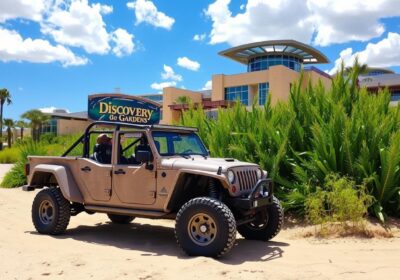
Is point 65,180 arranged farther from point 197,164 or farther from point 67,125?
point 67,125

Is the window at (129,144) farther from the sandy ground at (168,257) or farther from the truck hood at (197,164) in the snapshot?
the sandy ground at (168,257)

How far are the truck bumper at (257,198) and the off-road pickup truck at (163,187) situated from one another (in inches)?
0.5

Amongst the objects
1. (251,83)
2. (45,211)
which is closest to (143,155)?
(45,211)

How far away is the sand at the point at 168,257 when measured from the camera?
5.54 metres

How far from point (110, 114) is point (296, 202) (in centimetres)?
400

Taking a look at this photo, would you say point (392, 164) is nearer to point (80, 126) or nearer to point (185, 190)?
point (185, 190)

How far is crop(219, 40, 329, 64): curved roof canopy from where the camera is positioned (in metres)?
55.9

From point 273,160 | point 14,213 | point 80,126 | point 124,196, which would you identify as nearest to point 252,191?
point 124,196

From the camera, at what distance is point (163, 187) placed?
6.89 m

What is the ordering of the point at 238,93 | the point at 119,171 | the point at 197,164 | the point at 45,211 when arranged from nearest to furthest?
the point at 197,164, the point at 119,171, the point at 45,211, the point at 238,93

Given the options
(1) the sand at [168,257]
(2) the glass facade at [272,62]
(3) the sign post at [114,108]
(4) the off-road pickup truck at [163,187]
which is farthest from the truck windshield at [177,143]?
(2) the glass facade at [272,62]

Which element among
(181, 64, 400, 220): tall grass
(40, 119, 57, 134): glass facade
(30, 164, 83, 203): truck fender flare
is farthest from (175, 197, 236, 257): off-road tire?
(40, 119, 57, 134): glass facade

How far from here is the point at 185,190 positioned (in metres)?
6.99

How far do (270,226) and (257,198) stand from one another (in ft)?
3.24
